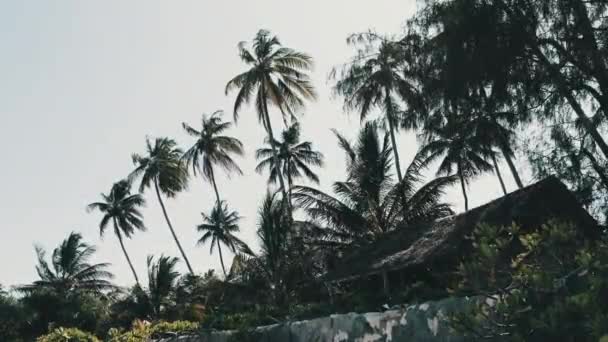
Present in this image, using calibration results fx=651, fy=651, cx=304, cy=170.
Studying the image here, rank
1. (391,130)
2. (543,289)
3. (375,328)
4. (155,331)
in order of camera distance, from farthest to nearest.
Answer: (391,130) → (155,331) → (375,328) → (543,289)

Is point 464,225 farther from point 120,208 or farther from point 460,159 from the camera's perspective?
point 120,208

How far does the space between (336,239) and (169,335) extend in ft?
31.6

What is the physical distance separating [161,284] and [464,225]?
19852 millimetres

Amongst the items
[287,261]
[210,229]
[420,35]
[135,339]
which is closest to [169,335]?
[135,339]

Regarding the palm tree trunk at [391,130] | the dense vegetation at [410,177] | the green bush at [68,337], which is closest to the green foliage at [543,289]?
the dense vegetation at [410,177]

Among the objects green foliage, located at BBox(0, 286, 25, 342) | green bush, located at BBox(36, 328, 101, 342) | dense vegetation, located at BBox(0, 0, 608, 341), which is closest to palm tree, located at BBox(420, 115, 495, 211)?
dense vegetation, located at BBox(0, 0, 608, 341)

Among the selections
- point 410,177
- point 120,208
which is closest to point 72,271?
point 120,208

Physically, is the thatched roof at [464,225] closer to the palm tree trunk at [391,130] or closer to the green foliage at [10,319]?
the palm tree trunk at [391,130]

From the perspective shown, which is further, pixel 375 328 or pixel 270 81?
pixel 270 81

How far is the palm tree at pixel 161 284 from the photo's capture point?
31.9m

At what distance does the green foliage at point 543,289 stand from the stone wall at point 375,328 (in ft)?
4.04

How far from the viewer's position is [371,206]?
23.8 meters

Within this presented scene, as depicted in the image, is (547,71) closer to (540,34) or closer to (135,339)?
(540,34)

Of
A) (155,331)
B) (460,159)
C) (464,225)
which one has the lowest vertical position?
(155,331)
